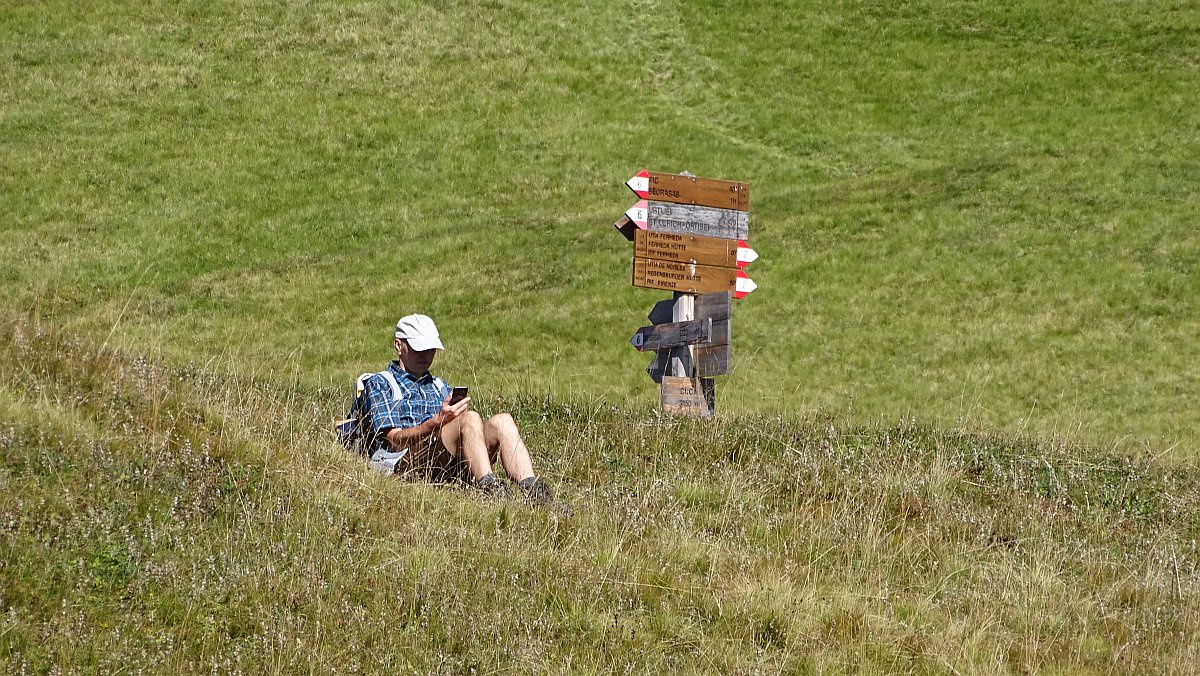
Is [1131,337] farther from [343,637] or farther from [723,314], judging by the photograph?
[343,637]

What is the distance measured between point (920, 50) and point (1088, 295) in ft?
49.2

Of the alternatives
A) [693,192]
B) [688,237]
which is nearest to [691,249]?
[688,237]

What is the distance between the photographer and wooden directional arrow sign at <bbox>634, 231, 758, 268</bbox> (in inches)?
440

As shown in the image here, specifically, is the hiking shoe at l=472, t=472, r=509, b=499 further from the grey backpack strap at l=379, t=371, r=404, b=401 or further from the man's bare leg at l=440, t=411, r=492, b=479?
the grey backpack strap at l=379, t=371, r=404, b=401

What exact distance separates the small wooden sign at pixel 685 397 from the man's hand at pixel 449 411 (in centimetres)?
341

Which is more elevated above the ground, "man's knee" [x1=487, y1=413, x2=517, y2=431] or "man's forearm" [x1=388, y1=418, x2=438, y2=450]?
"man's knee" [x1=487, y1=413, x2=517, y2=431]

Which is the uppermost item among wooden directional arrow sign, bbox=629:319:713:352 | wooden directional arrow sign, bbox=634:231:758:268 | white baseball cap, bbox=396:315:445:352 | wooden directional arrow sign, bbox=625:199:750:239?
wooden directional arrow sign, bbox=625:199:750:239

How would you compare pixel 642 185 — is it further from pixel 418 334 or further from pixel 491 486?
pixel 491 486

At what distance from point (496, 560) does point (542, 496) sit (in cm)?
104

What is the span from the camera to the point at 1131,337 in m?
18.4

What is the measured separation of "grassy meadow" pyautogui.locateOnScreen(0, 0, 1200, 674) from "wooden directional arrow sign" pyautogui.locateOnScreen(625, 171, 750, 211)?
2083 mm

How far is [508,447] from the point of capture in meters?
7.02

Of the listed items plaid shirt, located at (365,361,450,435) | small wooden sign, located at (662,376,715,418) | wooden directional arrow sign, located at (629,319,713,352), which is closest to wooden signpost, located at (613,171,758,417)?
wooden directional arrow sign, located at (629,319,713,352)

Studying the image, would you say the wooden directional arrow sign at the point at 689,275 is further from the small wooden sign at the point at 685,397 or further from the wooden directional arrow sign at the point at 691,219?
the small wooden sign at the point at 685,397
